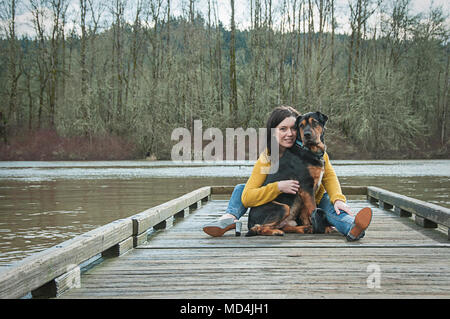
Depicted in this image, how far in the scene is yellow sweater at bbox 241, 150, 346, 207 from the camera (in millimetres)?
5066

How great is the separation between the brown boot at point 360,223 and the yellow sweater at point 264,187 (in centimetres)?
38

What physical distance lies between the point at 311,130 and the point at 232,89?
106 feet

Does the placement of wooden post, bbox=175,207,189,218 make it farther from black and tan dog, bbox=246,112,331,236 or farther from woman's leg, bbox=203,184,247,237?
black and tan dog, bbox=246,112,331,236

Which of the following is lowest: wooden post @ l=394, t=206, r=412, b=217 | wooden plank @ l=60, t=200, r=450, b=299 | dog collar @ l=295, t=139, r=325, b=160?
wooden post @ l=394, t=206, r=412, b=217

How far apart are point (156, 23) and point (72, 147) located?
11.7m

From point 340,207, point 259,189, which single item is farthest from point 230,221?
point 340,207

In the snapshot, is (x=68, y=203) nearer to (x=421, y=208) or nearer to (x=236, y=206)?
(x=236, y=206)

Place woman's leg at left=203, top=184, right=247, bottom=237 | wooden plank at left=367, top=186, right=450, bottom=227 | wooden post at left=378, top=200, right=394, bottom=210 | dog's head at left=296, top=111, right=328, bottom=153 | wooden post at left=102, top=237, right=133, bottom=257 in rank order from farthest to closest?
wooden post at left=378, top=200, right=394, bottom=210 < wooden plank at left=367, top=186, right=450, bottom=227 < woman's leg at left=203, top=184, right=247, bottom=237 < dog's head at left=296, top=111, right=328, bottom=153 < wooden post at left=102, top=237, right=133, bottom=257

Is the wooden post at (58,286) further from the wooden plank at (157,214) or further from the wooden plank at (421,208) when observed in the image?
the wooden plank at (421,208)

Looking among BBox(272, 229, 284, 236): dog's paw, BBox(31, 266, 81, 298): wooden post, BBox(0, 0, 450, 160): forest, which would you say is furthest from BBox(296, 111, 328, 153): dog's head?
BBox(0, 0, 450, 160): forest

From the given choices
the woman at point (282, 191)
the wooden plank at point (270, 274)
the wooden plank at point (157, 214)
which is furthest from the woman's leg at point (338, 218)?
the wooden plank at point (157, 214)

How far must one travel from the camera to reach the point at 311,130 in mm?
4926
